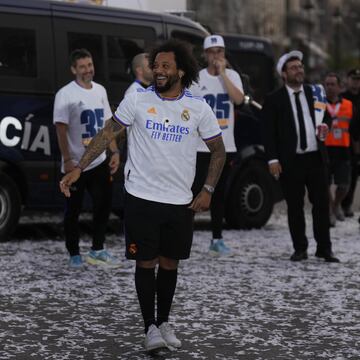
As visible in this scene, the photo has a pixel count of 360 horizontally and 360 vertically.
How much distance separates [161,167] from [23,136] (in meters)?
4.47

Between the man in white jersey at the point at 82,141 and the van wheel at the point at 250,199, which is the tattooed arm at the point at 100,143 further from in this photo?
the van wheel at the point at 250,199

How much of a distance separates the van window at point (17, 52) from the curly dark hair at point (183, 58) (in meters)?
4.26

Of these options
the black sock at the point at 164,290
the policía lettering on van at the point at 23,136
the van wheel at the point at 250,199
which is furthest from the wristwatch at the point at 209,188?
the van wheel at the point at 250,199

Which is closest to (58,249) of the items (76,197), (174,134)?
(76,197)

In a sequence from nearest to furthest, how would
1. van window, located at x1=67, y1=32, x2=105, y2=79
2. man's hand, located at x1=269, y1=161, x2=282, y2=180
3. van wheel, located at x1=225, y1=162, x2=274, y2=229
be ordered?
man's hand, located at x1=269, y1=161, x2=282, y2=180 < van window, located at x1=67, y1=32, x2=105, y2=79 < van wheel, located at x1=225, y1=162, x2=274, y2=229

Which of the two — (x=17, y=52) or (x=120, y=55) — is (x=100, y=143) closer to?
(x=17, y=52)

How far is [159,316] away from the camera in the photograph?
5871 millimetres

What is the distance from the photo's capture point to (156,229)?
5723 millimetres

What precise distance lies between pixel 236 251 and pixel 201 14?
2186 inches

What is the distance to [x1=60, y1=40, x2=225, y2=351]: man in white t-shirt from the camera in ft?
18.7

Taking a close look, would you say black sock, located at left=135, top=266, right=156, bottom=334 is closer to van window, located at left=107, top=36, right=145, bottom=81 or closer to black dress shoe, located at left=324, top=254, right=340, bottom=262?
black dress shoe, located at left=324, top=254, right=340, bottom=262

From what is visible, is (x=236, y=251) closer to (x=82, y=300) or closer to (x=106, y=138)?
(x=82, y=300)

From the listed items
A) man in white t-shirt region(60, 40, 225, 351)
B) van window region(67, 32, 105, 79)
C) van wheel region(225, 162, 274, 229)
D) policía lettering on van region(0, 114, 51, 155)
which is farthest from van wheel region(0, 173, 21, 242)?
man in white t-shirt region(60, 40, 225, 351)

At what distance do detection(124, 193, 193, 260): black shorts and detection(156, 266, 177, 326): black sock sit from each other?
0.41 feet
